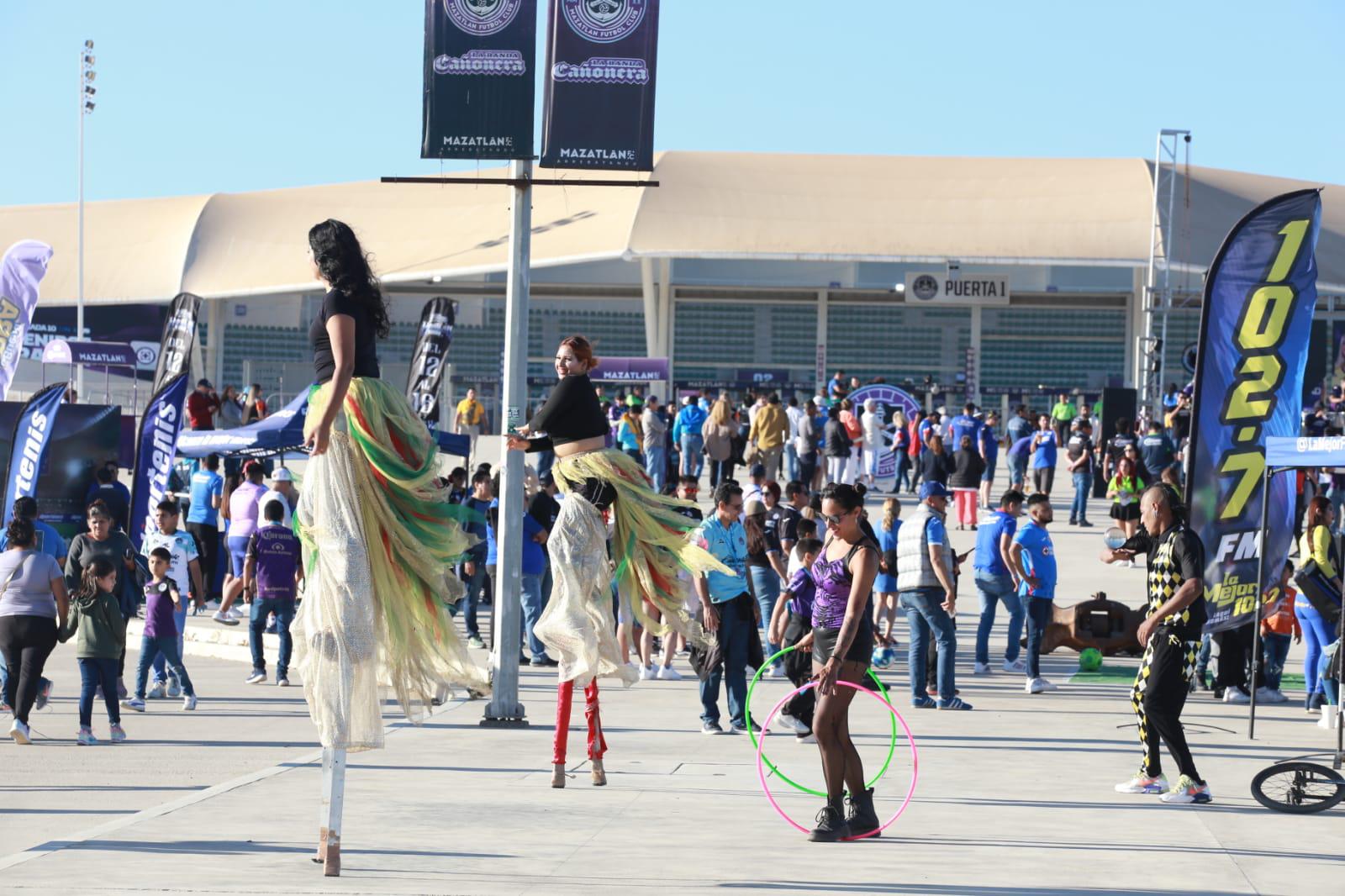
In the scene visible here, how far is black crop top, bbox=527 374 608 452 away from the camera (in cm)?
896

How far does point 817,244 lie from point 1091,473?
21.3 m

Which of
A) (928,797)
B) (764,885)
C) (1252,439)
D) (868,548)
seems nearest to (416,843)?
(764,885)

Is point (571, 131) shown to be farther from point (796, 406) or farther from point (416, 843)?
point (796, 406)

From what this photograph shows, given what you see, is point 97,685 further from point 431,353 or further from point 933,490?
point 431,353

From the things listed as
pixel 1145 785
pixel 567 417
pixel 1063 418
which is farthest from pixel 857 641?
pixel 1063 418

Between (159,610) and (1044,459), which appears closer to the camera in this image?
(159,610)

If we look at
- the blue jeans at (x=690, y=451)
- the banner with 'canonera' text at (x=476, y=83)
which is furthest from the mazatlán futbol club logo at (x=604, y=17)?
the blue jeans at (x=690, y=451)

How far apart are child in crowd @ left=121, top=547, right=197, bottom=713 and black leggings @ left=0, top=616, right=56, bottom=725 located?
158 cm

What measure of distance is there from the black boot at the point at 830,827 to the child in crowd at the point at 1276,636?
737cm

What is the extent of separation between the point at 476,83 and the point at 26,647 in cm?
495

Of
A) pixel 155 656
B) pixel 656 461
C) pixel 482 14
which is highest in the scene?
pixel 482 14

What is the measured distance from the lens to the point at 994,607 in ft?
53.8

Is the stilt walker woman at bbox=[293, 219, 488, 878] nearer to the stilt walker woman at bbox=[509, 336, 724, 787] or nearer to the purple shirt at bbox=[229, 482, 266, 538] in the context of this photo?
the stilt walker woman at bbox=[509, 336, 724, 787]

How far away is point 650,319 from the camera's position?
173ft
